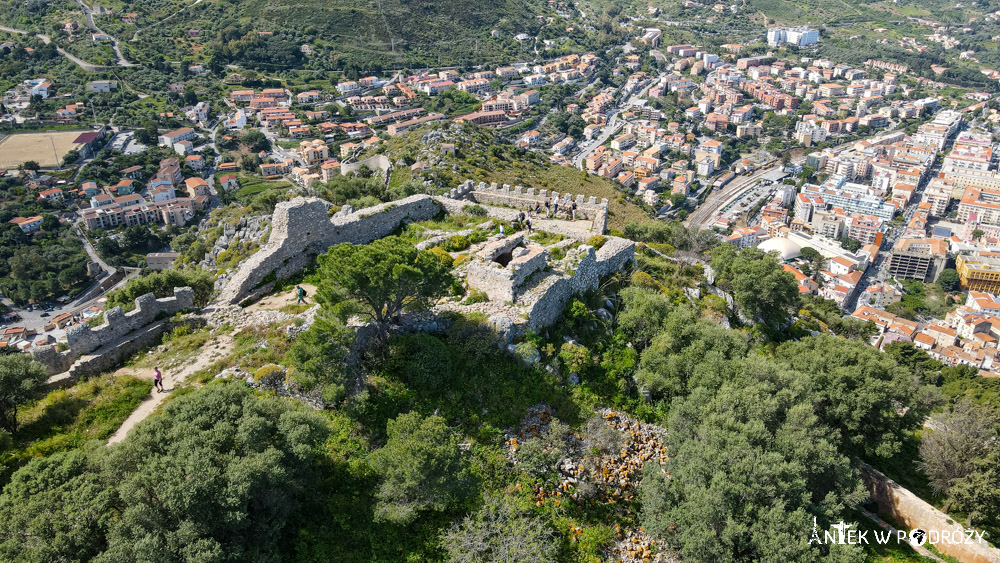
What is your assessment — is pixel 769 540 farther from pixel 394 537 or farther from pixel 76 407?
pixel 76 407

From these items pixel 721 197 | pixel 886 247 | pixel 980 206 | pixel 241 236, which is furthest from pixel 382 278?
pixel 980 206

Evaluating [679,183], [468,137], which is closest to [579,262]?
[468,137]

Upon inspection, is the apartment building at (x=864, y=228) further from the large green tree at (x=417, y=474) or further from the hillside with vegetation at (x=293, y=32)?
the large green tree at (x=417, y=474)

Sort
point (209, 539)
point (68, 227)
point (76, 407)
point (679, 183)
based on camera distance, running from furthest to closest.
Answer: point (679, 183) < point (68, 227) < point (76, 407) < point (209, 539)

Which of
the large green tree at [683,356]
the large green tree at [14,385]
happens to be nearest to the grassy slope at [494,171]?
the large green tree at [683,356]

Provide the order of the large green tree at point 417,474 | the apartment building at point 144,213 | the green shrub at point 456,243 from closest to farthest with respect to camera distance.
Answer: the large green tree at point 417,474 → the green shrub at point 456,243 → the apartment building at point 144,213

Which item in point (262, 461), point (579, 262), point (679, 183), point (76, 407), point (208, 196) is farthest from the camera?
point (679, 183)
